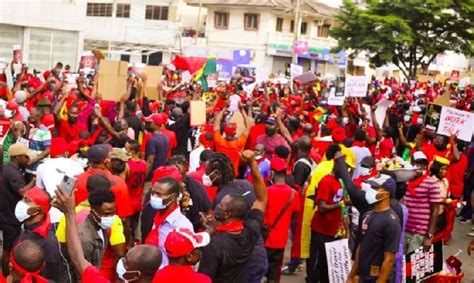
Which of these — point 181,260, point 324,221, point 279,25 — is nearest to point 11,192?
point 324,221

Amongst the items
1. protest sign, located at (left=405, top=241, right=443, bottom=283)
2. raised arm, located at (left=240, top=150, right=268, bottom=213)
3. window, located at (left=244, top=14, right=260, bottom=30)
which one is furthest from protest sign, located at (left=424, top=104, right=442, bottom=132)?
window, located at (left=244, top=14, right=260, bottom=30)

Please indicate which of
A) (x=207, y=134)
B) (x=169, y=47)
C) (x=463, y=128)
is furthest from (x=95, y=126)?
(x=169, y=47)

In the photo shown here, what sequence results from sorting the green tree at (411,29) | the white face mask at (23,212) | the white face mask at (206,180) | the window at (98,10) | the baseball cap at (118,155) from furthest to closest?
the window at (98,10), the green tree at (411,29), the baseball cap at (118,155), the white face mask at (206,180), the white face mask at (23,212)

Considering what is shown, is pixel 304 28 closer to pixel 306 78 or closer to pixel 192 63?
pixel 192 63

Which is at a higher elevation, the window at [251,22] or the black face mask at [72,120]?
the window at [251,22]

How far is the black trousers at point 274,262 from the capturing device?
8.12 meters

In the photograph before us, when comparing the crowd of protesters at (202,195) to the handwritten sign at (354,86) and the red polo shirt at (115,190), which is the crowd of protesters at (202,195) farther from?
the handwritten sign at (354,86)

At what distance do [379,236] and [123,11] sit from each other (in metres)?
50.3

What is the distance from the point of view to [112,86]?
13.6 meters

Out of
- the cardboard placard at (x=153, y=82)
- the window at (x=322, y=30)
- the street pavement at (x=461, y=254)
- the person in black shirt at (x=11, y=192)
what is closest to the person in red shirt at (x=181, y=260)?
the person in black shirt at (x=11, y=192)

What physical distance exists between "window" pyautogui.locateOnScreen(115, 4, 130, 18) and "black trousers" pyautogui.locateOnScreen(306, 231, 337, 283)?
1897 inches

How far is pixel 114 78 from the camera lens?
531 inches

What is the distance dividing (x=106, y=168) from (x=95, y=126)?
402cm

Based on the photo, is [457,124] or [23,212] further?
[457,124]
